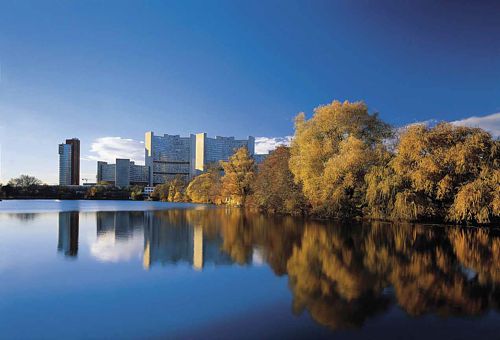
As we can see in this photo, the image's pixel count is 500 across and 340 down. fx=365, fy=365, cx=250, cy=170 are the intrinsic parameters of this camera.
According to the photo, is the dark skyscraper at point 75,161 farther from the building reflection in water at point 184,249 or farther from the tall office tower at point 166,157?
the building reflection in water at point 184,249

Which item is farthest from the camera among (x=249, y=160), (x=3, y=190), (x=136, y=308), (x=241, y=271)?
(x=3, y=190)

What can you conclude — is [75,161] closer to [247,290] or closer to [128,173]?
[128,173]

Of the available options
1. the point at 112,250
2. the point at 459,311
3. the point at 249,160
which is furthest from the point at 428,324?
the point at 249,160

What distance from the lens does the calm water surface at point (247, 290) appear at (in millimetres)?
7090

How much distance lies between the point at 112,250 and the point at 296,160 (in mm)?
25396

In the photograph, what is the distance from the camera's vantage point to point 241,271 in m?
12.1

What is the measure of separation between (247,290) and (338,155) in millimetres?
24428

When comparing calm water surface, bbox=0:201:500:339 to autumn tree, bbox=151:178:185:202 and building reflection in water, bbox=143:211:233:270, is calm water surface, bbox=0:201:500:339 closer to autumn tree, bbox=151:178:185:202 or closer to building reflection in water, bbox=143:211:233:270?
building reflection in water, bbox=143:211:233:270

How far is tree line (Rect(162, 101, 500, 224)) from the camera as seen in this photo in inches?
1002

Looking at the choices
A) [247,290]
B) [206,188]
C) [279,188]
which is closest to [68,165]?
[206,188]

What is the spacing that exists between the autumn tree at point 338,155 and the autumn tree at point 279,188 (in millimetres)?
2195

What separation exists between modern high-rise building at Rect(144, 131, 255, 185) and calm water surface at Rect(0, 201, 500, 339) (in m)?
131

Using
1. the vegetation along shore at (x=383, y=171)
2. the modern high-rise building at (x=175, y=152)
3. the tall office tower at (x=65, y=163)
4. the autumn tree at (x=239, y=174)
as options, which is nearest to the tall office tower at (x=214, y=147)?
the modern high-rise building at (x=175, y=152)

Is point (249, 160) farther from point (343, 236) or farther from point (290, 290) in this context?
point (290, 290)
